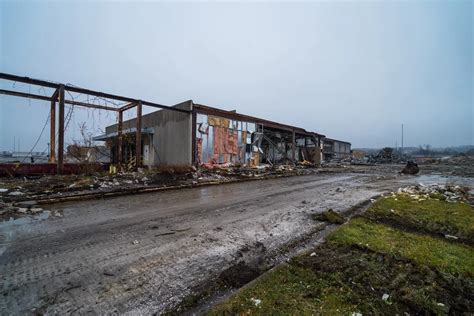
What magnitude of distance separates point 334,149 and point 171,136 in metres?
41.6

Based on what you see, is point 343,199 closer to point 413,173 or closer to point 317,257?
point 317,257

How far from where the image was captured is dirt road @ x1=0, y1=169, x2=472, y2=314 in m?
2.34

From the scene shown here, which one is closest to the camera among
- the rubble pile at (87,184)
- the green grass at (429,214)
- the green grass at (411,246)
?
the green grass at (411,246)

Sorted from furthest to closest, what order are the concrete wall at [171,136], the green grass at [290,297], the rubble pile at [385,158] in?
the rubble pile at [385,158], the concrete wall at [171,136], the green grass at [290,297]

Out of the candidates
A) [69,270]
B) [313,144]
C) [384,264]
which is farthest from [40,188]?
[313,144]

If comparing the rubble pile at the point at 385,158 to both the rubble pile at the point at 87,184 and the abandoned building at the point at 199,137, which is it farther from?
the rubble pile at the point at 87,184

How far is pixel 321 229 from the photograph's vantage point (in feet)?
15.0

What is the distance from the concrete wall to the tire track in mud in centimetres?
1015

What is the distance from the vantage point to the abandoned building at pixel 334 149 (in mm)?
44650

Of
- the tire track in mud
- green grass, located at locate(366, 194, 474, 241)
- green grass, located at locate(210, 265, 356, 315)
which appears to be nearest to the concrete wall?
the tire track in mud

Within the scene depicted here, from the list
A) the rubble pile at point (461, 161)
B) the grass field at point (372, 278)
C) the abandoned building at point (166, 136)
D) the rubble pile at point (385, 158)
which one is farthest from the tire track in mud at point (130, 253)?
the rubble pile at point (461, 161)

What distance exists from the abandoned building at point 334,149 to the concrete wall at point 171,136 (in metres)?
33.0

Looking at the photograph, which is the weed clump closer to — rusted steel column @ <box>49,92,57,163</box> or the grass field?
the grass field

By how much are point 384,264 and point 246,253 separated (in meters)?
1.90
